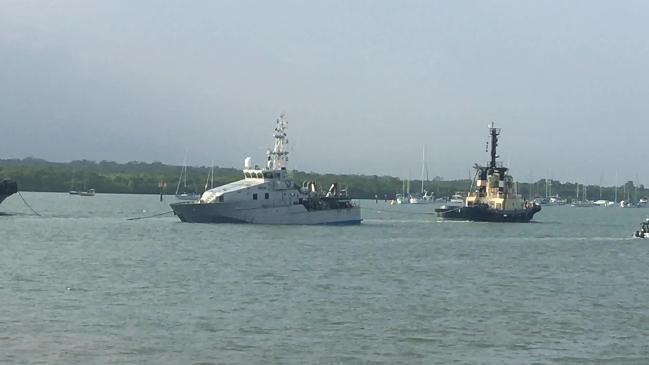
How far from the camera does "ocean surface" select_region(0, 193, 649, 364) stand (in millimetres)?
28328

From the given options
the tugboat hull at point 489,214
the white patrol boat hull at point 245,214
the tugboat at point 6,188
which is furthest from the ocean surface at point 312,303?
the tugboat hull at point 489,214

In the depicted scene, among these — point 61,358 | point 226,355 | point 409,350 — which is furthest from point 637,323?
point 61,358

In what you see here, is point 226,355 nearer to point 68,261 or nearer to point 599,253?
point 68,261

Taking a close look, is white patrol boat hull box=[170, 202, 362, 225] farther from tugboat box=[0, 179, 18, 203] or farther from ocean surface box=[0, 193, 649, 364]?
tugboat box=[0, 179, 18, 203]

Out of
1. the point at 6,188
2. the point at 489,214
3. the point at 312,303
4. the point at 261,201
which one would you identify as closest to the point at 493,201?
the point at 489,214

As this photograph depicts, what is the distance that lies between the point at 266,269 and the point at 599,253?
2645cm

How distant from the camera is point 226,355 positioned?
27422mm

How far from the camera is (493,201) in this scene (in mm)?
113938

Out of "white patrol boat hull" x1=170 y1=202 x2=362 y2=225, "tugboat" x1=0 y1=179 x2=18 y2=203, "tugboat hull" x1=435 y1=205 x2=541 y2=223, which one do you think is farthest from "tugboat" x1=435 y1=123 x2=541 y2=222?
"tugboat" x1=0 y1=179 x2=18 y2=203

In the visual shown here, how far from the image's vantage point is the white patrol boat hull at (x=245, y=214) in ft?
280

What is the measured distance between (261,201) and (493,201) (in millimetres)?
34578

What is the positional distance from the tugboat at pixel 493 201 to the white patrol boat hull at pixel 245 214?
2473 centimetres

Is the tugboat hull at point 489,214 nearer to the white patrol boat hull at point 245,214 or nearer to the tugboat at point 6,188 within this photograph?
the white patrol boat hull at point 245,214

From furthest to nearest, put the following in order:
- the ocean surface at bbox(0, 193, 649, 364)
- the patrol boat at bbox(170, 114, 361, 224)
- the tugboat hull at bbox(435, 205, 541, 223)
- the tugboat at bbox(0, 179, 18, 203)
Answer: the tugboat hull at bbox(435, 205, 541, 223)
the tugboat at bbox(0, 179, 18, 203)
the patrol boat at bbox(170, 114, 361, 224)
the ocean surface at bbox(0, 193, 649, 364)
